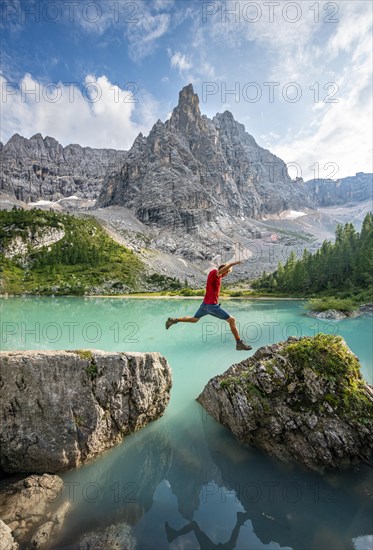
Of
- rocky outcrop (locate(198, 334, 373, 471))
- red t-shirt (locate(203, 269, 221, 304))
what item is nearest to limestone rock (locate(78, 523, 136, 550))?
rocky outcrop (locate(198, 334, 373, 471))

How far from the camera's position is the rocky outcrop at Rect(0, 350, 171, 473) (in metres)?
8.80

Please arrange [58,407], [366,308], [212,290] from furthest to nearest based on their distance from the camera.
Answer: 1. [366,308]
2. [212,290]
3. [58,407]

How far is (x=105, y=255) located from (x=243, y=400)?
440 ft

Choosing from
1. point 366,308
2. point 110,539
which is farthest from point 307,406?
point 366,308

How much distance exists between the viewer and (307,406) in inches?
373

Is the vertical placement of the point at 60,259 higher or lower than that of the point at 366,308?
Answer: higher

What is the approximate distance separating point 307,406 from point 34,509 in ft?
26.4

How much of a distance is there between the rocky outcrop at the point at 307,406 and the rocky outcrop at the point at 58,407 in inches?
172

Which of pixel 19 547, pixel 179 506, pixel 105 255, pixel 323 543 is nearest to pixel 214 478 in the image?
pixel 179 506

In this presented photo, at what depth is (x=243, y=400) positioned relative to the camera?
10.4 meters

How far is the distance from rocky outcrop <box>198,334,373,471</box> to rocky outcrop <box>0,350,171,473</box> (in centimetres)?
437

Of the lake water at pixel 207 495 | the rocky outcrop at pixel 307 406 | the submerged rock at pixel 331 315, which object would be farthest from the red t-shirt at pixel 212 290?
the submerged rock at pixel 331 315

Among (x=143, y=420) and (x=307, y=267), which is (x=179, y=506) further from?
(x=307, y=267)

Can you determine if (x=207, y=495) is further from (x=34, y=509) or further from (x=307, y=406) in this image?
(x=34, y=509)
